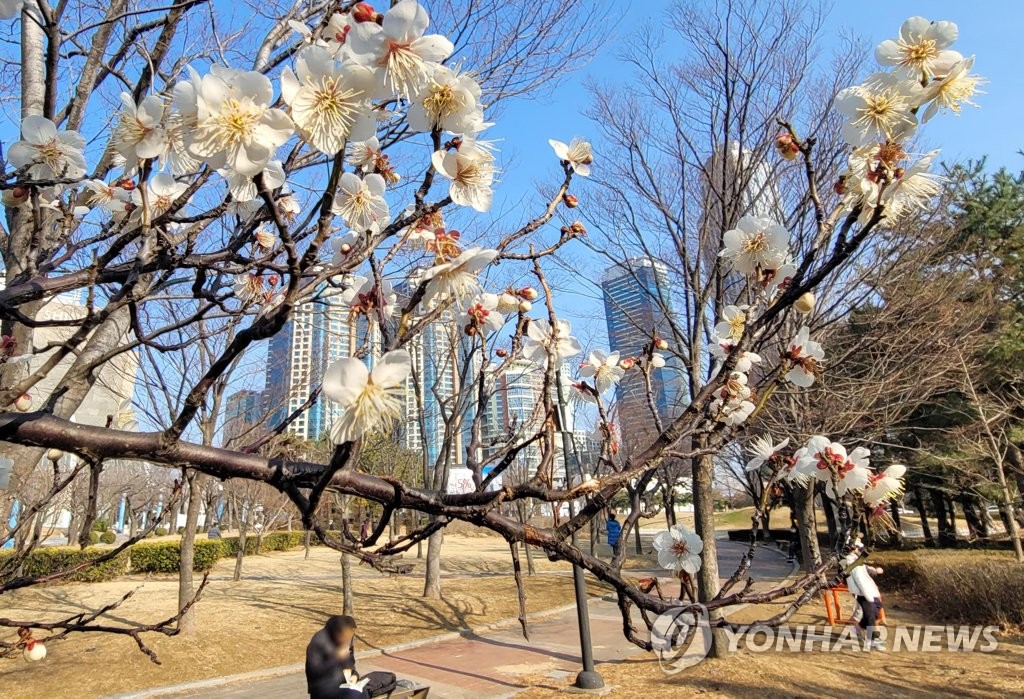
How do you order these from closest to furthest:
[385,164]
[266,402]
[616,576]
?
[616,576] → [385,164] → [266,402]

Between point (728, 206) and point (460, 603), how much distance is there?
857cm

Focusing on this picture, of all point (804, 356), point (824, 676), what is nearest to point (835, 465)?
point (804, 356)

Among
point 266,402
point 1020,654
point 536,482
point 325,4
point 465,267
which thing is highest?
point 325,4

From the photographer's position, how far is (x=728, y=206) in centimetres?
779

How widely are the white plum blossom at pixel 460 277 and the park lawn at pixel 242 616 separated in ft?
24.3

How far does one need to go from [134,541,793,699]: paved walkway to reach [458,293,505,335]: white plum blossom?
517 centimetres

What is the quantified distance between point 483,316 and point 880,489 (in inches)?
51.1

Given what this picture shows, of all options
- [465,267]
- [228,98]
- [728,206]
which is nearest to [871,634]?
[728,206]

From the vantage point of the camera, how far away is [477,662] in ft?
25.1

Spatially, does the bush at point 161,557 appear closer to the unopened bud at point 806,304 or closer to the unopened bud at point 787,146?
the unopened bud at point 806,304

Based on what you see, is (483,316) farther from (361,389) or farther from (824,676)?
(824,676)

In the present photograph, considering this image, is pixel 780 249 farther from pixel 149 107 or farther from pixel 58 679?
Answer: pixel 58 679

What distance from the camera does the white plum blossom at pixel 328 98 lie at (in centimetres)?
98

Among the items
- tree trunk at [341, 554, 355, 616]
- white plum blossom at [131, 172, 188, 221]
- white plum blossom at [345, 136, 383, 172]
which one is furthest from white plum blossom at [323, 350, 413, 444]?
tree trunk at [341, 554, 355, 616]
